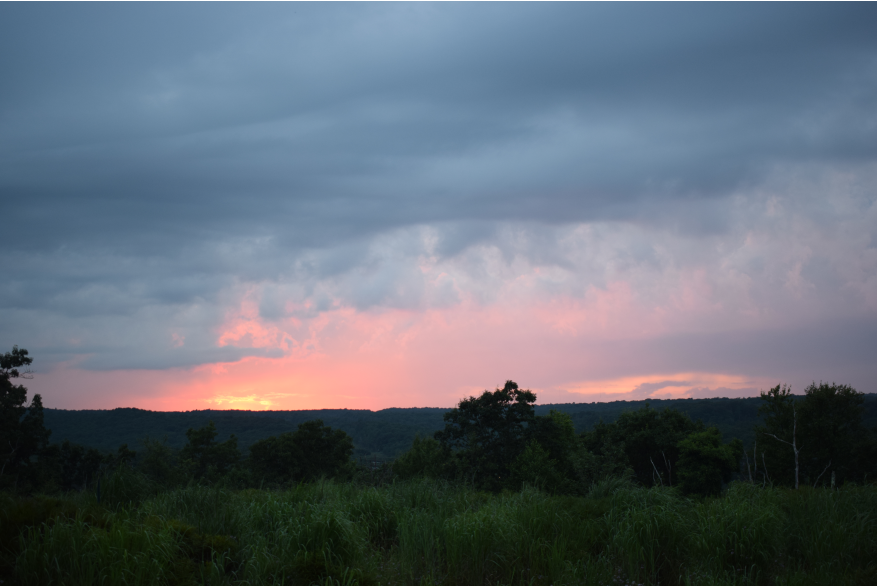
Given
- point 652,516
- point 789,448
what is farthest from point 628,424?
point 652,516

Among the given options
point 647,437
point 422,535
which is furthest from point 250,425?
point 422,535

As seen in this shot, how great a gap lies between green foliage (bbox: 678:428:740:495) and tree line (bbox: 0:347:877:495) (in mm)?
107

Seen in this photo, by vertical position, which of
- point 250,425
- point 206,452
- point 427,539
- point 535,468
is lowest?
point 250,425

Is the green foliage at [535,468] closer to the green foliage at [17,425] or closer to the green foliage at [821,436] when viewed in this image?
the green foliage at [821,436]

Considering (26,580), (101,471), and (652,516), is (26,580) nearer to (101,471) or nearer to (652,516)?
(101,471)

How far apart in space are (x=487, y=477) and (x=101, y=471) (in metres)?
29.7

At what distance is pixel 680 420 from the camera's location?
5366 centimetres

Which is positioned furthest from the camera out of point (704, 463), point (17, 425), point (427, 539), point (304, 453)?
point (304, 453)

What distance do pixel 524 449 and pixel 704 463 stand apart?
740 inches

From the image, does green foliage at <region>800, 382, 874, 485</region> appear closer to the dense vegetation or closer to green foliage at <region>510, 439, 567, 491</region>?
green foliage at <region>510, 439, 567, 491</region>

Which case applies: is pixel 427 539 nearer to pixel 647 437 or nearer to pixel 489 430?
pixel 489 430

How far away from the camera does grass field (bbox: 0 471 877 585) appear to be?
6520mm

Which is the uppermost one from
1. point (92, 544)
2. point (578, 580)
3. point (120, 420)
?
point (92, 544)

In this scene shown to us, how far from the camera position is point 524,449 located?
38219 mm
